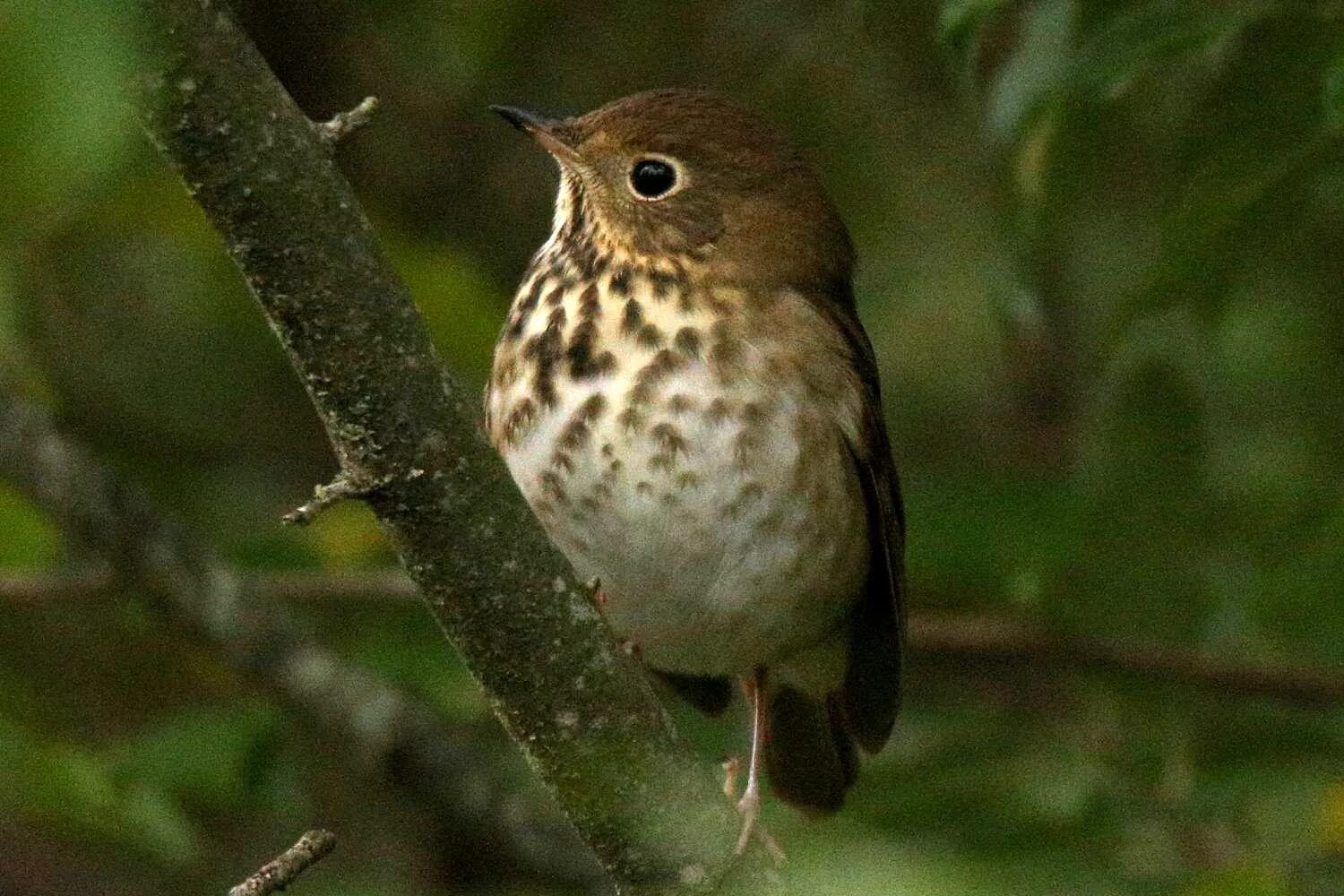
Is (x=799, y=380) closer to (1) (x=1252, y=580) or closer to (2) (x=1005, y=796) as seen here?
(2) (x=1005, y=796)

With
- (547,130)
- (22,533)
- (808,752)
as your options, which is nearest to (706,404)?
(547,130)

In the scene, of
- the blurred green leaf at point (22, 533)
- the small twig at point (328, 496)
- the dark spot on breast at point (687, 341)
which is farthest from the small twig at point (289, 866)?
the blurred green leaf at point (22, 533)

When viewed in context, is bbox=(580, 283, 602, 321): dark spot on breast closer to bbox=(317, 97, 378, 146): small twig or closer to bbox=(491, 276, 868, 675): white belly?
bbox=(491, 276, 868, 675): white belly

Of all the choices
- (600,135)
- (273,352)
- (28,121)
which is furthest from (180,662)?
(28,121)

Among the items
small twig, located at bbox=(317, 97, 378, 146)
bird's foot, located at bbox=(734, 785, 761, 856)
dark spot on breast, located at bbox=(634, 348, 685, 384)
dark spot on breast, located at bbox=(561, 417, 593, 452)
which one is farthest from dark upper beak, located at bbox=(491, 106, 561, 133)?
small twig, located at bbox=(317, 97, 378, 146)

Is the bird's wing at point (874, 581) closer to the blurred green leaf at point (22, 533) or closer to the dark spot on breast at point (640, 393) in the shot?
the dark spot on breast at point (640, 393)

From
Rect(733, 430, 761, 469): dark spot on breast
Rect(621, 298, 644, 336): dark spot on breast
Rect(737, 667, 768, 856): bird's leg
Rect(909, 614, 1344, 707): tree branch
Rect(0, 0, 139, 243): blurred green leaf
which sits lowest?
Rect(909, 614, 1344, 707): tree branch
